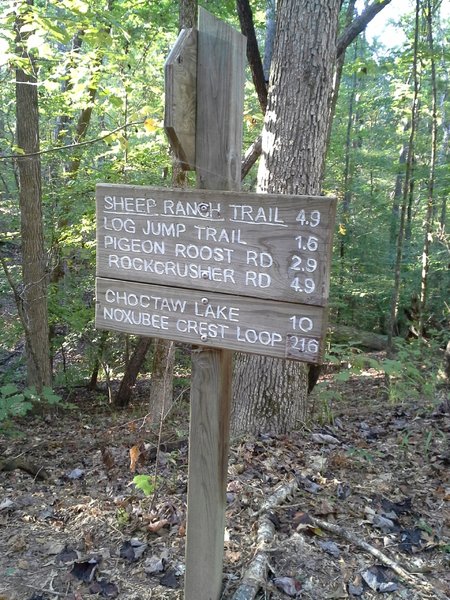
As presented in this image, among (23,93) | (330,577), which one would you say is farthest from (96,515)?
(23,93)

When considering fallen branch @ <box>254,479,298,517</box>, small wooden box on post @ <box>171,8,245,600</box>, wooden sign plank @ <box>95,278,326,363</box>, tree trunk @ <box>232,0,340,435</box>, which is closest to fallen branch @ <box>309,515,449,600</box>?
fallen branch @ <box>254,479,298,517</box>

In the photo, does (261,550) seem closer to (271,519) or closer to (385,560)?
(271,519)

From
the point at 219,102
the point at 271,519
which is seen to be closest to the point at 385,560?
the point at 271,519

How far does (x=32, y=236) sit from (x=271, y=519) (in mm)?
6050

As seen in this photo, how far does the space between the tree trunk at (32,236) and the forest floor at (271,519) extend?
3.38 meters

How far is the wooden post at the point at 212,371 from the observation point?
194cm

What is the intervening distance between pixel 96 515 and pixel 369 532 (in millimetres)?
1694

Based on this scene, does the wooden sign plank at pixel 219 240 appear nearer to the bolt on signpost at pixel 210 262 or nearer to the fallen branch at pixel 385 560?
the bolt on signpost at pixel 210 262

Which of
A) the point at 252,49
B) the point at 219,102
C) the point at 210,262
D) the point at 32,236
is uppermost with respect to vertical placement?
the point at 252,49

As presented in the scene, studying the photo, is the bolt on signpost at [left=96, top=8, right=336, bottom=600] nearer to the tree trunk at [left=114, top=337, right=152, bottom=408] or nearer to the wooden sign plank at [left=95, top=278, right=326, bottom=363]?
the wooden sign plank at [left=95, top=278, right=326, bottom=363]

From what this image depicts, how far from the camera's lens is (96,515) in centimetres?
314

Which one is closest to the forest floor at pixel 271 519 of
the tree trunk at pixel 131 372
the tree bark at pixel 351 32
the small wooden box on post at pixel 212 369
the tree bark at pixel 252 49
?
the small wooden box on post at pixel 212 369

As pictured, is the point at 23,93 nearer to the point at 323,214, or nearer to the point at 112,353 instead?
the point at 112,353

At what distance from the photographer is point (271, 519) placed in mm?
2902
